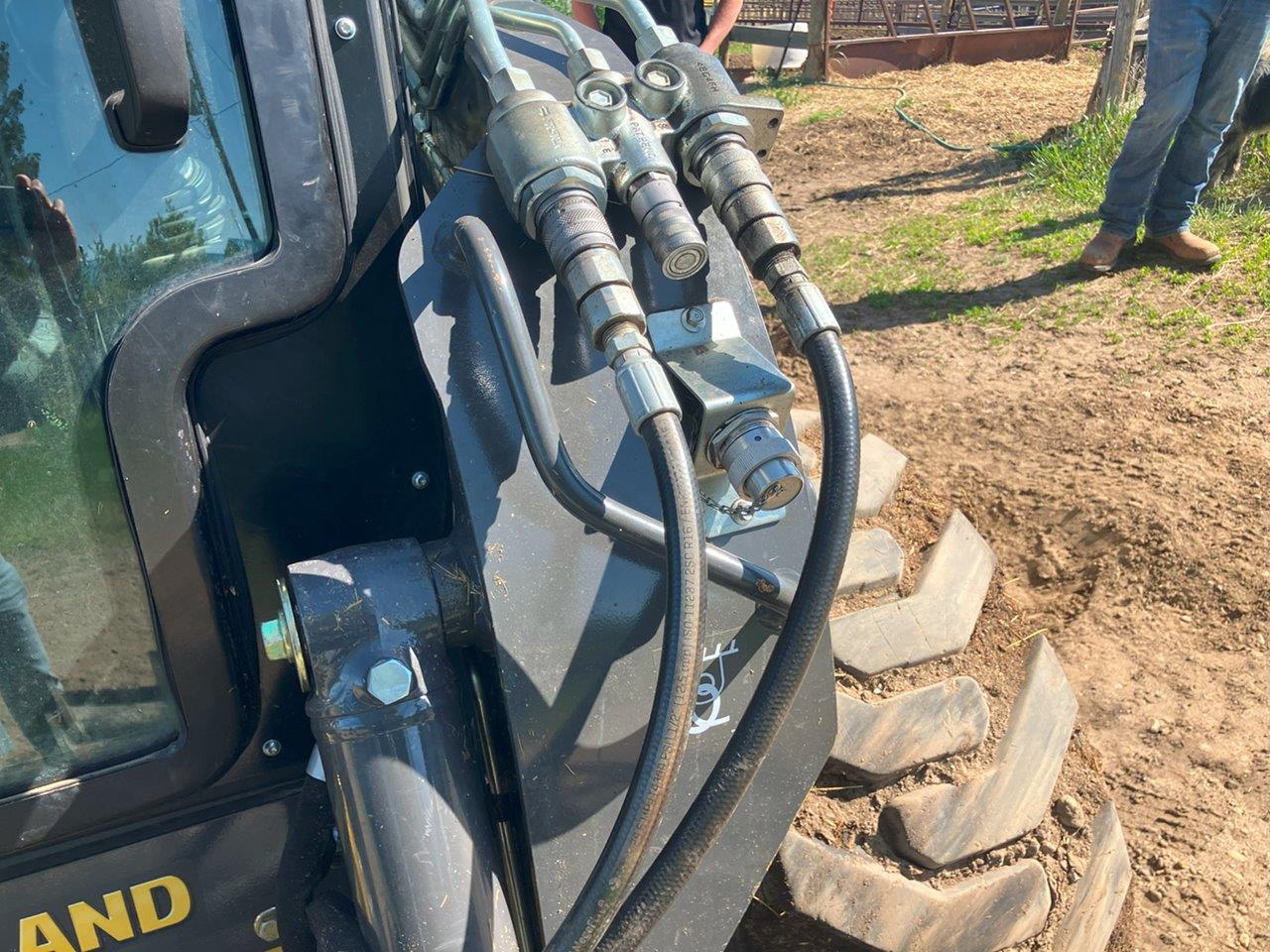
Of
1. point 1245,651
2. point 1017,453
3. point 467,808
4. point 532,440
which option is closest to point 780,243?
point 532,440

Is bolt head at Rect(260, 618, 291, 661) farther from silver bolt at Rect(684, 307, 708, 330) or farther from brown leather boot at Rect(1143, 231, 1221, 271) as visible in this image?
brown leather boot at Rect(1143, 231, 1221, 271)

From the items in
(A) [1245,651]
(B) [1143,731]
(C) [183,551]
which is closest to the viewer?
(C) [183,551]

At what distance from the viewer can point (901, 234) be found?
15.4 feet

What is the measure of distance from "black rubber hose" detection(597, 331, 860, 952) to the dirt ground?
0.58 meters

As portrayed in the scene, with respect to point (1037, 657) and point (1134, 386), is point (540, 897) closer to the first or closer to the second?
point (1037, 657)

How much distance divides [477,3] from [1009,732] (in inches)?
45.5

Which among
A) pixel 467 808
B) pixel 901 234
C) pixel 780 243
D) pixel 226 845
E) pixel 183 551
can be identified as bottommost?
pixel 901 234

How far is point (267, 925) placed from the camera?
4.04 ft

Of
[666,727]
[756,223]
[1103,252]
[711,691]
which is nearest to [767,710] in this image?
[666,727]

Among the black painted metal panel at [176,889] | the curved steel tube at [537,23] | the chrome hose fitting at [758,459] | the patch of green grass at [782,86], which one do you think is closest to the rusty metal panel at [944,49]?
the patch of green grass at [782,86]

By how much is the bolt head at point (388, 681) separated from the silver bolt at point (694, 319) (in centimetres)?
43

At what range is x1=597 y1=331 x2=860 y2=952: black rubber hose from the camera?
87 centimetres

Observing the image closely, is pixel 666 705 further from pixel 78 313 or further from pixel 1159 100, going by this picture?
pixel 1159 100

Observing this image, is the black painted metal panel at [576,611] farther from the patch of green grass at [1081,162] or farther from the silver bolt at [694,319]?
the patch of green grass at [1081,162]
